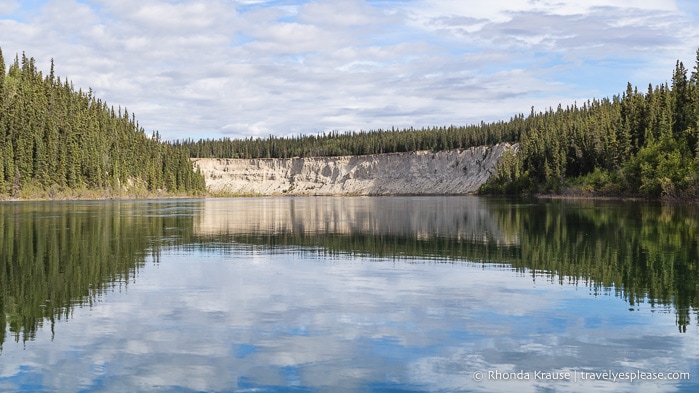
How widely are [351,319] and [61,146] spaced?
148079mm

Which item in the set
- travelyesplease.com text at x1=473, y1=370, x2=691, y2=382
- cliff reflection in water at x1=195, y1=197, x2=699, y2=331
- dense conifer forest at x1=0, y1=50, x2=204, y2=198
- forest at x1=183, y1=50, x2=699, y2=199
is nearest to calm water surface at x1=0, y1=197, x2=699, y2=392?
travelyesplease.com text at x1=473, y1=370, x2=691, y2=382

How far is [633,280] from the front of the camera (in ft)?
73.0

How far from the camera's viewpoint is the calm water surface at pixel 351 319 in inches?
470

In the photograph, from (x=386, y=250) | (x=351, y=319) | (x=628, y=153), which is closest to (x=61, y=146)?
(x=628, y=153)

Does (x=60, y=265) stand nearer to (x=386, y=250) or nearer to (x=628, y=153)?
(x=386, y=250)

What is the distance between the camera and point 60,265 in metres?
26.0

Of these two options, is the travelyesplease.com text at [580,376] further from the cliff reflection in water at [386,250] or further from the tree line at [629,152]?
the tree line at [629,152]

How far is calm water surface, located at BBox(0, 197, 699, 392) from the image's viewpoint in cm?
1195

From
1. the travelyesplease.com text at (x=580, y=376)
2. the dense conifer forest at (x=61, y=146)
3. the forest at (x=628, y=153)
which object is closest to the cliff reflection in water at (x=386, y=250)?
the travelyesplease.com text at (x=580, y=376)

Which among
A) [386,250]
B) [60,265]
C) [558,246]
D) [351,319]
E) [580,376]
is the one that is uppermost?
[60,265]

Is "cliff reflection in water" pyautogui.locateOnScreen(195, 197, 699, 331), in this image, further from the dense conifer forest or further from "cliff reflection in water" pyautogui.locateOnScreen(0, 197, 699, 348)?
the dense conifer forest

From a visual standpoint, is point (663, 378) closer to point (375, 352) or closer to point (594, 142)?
point (375, 352)

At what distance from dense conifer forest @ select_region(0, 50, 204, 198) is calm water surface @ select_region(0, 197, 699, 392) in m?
114

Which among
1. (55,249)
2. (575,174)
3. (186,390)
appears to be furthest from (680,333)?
(575,174)
